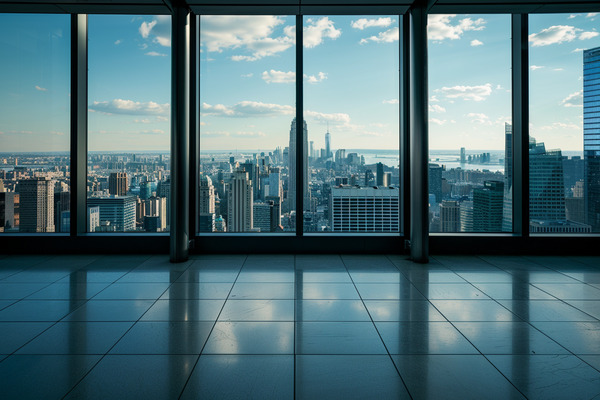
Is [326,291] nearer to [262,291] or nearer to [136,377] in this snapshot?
[262,291]

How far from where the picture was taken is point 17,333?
8.41 feet

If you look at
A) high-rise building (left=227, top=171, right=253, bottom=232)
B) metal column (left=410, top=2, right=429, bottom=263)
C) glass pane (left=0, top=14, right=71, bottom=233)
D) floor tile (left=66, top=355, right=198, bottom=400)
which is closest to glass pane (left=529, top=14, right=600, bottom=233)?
metal column (left=410, top=2, right=429, bottom=263)

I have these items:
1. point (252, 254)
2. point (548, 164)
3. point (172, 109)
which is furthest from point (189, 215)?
point (548, 164)

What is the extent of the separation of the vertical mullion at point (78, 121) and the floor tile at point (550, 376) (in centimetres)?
480

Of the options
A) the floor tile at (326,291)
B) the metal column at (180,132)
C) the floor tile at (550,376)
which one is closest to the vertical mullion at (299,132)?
the metal column at (180,132)

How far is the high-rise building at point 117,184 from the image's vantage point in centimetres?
524

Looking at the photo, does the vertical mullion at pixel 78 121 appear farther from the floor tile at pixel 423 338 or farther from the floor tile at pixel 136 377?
the floor tile at pixel 423 338

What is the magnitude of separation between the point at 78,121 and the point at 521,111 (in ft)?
17.8

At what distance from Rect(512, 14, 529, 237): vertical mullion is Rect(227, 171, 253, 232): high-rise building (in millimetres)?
3342

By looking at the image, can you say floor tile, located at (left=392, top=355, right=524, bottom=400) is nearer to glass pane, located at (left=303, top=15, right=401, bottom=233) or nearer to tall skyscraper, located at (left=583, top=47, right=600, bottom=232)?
glass pane, located at (left=303, top=15, right=401, bottom=233)

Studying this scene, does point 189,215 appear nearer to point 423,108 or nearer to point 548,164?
point 423,108

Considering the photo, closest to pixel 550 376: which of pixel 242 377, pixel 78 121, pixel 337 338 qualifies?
pixel 337 338

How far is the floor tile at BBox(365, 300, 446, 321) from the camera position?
2.87m

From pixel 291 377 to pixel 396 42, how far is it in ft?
14.5
